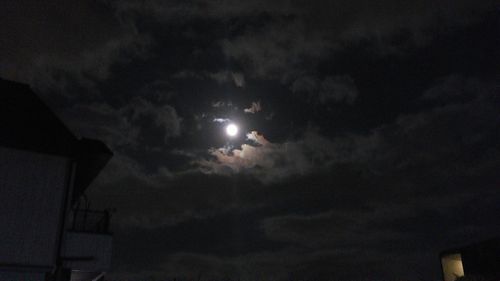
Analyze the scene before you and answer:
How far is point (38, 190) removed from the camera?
1836 cm

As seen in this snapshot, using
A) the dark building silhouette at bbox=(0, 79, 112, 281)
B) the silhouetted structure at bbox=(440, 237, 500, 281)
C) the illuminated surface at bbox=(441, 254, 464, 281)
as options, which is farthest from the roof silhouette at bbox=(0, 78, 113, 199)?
the illuminated surface at bbox=(441, 254, 464, 281)

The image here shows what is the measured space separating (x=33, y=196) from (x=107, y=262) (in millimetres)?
4684

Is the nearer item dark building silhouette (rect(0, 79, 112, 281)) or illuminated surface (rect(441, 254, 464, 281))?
dark building silhouette (rect(0, 79, 112, 281))

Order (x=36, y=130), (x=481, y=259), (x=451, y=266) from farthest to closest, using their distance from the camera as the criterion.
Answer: (x=451, y=266)
(x=481, y=259)
(x=36, y=130)

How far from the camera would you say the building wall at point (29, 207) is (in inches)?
685

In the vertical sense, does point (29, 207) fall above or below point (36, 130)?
below

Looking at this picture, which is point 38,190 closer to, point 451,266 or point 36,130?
point 36,130

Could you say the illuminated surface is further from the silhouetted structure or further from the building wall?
the building wall

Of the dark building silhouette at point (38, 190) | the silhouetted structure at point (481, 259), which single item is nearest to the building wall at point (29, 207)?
the dark building silhouette at point (38, 190)

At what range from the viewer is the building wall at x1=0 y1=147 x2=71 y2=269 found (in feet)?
57.1

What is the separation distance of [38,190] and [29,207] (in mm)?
708

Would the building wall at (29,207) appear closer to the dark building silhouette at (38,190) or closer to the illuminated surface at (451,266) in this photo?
the dark building silhouette at (38,190)

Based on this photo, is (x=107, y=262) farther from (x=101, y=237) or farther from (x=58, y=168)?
(x=58, y=168)

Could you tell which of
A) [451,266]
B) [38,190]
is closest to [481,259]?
[451,266]
